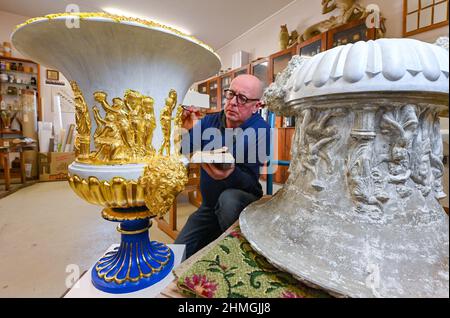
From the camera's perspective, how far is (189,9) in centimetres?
319

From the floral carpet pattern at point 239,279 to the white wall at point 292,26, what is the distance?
70.0 inches

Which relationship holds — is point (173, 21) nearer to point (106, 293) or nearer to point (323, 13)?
point (323, 13)

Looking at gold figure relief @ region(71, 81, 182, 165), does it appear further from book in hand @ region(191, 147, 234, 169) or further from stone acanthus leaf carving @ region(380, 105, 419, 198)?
stone acanthus leaf carving @ region(380, 105, 419, 198)

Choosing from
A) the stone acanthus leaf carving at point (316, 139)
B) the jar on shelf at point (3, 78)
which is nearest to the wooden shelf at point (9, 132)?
the jar on shelf at point (3, 78)

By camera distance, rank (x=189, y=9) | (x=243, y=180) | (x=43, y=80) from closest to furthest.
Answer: (x=243, y=180)
(x=189, y=9)
(x=43, y=80)

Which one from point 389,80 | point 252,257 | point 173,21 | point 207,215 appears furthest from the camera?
point 173,21

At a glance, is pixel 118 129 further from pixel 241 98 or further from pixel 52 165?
pixel 52 165

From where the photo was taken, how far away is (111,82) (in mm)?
579

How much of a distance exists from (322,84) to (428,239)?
401 mm

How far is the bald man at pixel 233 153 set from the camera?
109 centimetres

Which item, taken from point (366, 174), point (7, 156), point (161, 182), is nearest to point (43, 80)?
point (7, 156)

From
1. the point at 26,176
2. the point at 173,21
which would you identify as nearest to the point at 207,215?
the point at 173,21

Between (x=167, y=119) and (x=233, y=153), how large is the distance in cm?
53

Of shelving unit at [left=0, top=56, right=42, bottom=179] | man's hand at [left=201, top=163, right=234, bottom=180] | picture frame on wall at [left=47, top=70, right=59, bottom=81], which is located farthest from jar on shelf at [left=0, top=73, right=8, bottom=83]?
man's hand at [left=201, top=163, right=234, bottom=180]
